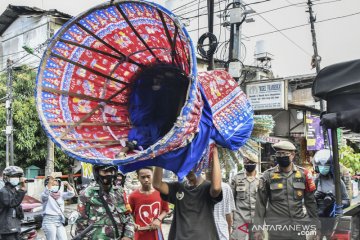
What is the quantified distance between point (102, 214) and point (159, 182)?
712mm

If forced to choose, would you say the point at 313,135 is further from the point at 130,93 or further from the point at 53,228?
the point at 130,93

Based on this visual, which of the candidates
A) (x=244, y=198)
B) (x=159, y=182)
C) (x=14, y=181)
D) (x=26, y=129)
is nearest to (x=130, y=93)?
(x=159, y=182)

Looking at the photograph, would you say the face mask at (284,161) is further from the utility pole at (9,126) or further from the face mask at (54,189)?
the utility pole at (9,126)

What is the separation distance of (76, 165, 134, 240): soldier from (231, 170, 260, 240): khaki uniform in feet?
8.87

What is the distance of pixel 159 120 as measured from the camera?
3955 millimetres

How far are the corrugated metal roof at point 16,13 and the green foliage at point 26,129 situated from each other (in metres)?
3.78

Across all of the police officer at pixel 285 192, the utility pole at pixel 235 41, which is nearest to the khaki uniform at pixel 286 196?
the police officer at pixel 285 192

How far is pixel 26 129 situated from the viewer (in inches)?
710

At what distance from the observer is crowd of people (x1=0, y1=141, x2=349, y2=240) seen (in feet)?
12.9

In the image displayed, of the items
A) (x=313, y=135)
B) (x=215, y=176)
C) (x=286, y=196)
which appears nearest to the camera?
(x=215, y=176)

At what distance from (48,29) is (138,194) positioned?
18786 mm

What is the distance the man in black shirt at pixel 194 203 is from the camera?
151 inches

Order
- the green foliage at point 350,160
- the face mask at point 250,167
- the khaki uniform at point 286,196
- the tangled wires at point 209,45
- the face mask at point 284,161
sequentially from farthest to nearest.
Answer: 1. the green foliage at point 350,160
2. the tangled wires at point 209,45
3. the face mask at point 250,167
4. the face mask at point 284,161
5. the khaki uniform at point 286,196

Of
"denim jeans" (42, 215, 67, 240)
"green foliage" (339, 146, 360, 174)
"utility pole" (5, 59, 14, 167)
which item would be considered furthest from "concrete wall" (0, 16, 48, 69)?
"denim jeans" (42, 215, 67, 240)
